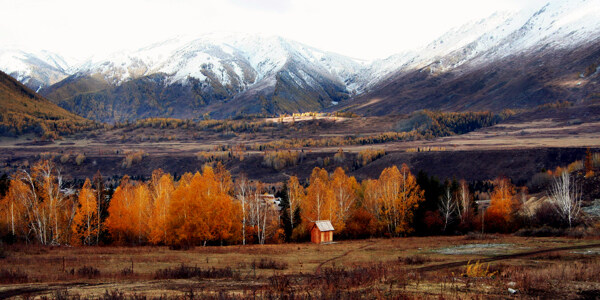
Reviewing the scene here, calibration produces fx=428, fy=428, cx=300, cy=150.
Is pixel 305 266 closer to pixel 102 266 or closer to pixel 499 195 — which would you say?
pixel 102 266

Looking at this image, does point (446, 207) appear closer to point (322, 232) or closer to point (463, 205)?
point (463, 205)

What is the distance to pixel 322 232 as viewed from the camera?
5938cm

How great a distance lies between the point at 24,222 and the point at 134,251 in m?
22.9

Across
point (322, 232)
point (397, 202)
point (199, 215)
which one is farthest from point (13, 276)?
point (397, 202)

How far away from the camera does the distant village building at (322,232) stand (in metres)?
59.2

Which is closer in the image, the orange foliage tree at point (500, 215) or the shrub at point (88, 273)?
the shrub at point (88, 273)

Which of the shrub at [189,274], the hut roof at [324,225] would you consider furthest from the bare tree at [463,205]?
the shrub at [189,274]

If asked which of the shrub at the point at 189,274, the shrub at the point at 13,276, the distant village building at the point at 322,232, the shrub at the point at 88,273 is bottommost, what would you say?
the distant village building at the point at 322,232

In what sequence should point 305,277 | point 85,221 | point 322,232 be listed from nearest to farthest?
point 305,277 < point 85,221 < point 322,232

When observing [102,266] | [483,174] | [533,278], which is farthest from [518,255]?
[483,174]

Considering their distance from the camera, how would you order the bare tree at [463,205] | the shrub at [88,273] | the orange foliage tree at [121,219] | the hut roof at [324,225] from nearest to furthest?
the shrub at [88,273] < the hut roof at [324,225] < the orange foliage tree at [121,219] < the bare tree at [463,205]

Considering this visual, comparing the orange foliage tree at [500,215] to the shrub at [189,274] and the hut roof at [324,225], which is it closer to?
the hut roof at [324,225]

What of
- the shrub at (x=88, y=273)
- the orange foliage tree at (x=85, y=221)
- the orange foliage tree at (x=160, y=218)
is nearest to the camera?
the shrub at (x=88, y=273)

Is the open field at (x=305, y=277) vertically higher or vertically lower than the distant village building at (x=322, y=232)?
higher
